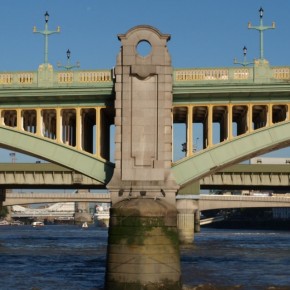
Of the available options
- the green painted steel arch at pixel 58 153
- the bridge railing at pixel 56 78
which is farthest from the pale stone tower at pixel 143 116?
the bridge railing at pixel 56 78

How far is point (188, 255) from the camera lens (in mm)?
60906

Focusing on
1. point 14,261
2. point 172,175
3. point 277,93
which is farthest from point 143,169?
point 14,261

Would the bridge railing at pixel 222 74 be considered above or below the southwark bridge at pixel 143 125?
above

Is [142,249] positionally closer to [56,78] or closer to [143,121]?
[143,121]

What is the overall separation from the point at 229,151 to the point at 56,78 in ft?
31.2

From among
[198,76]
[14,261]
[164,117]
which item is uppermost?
[198,76]

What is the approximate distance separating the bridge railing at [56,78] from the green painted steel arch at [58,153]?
252 centimetres

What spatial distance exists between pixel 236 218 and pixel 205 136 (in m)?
153

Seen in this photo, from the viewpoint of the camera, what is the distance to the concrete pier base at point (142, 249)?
104 ft

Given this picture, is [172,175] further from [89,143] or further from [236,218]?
[236,218]

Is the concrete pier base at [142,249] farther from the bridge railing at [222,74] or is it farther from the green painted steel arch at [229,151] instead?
the bridge railing at [222,74]

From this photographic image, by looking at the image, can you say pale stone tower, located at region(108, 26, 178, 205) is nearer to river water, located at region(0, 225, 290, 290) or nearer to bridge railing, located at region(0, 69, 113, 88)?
bridge railing, located at region(0, 69, 113, 88)

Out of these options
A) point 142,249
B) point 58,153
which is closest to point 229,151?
point 58,153

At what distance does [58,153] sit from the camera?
132 feet
